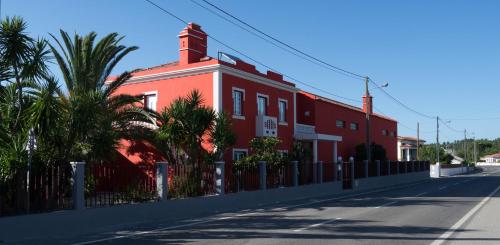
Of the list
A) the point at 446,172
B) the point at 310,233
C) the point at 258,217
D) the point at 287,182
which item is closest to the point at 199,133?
the point at 258,217

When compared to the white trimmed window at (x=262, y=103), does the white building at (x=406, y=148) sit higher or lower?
lower

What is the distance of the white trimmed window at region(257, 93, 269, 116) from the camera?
91.8 feet

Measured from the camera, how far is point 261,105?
2833 cm

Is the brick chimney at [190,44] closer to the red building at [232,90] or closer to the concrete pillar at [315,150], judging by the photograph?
the red building at [232,90]

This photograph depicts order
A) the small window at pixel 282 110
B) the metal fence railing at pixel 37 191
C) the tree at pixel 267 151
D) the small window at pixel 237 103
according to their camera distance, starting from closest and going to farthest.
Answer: the metal fence railing at pixel 37 191 < the tree at pixel 267 151 < the small window at pixel 237 103 < the small window at pixel 282 110

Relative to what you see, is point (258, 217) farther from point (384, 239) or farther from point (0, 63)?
point (0, 63)

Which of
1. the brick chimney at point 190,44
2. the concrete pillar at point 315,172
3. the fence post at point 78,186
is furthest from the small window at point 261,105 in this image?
the fence post at point 78,186

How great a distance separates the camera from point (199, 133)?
2059cm

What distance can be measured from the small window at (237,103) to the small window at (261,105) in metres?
1.71

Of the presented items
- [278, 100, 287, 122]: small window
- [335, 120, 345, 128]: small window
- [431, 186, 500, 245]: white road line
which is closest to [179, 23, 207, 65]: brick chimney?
[278, 100, 287, 122]: small window

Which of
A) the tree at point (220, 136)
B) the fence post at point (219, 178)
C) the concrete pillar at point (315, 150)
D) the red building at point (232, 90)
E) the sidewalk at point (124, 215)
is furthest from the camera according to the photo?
the concrete pillar at point (315, 150)

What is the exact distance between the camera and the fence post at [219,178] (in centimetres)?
2050

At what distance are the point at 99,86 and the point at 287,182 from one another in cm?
1156

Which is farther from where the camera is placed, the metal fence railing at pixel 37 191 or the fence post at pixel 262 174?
the fence post at pixel 262 174
